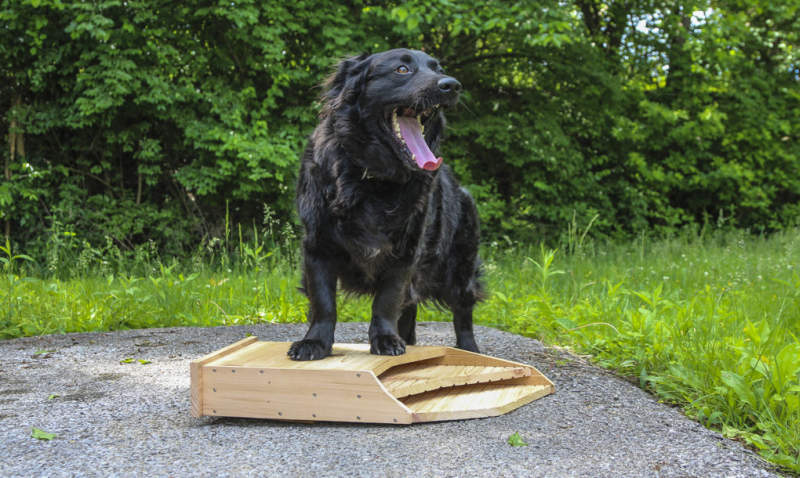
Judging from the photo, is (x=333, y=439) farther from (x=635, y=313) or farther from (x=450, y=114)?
(x=450, y=114)

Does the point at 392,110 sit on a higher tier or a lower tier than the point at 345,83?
lower

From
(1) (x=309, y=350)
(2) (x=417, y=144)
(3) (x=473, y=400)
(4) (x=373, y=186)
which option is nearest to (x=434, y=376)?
(3) (x=473, y=400)

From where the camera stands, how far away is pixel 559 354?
3.46 metres

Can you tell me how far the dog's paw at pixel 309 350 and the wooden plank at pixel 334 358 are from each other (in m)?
0.03

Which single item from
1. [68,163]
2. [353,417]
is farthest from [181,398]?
[68,163]

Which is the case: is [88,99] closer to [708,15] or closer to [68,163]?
[68,163]

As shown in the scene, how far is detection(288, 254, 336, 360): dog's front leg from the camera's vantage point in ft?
8.27

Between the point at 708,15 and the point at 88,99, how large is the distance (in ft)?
26.4

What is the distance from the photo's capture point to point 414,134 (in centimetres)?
268

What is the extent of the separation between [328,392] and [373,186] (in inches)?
35.4

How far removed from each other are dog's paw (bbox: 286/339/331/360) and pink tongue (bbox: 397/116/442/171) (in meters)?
0.82

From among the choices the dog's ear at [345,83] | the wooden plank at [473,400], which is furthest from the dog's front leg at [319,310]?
the dog's ear at [345,83]

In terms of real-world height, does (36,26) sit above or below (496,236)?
above

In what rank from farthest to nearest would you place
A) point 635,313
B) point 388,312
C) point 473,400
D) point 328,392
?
1. point 635,313
2. point 388,312
3. point 473,400
4. point 328,392
